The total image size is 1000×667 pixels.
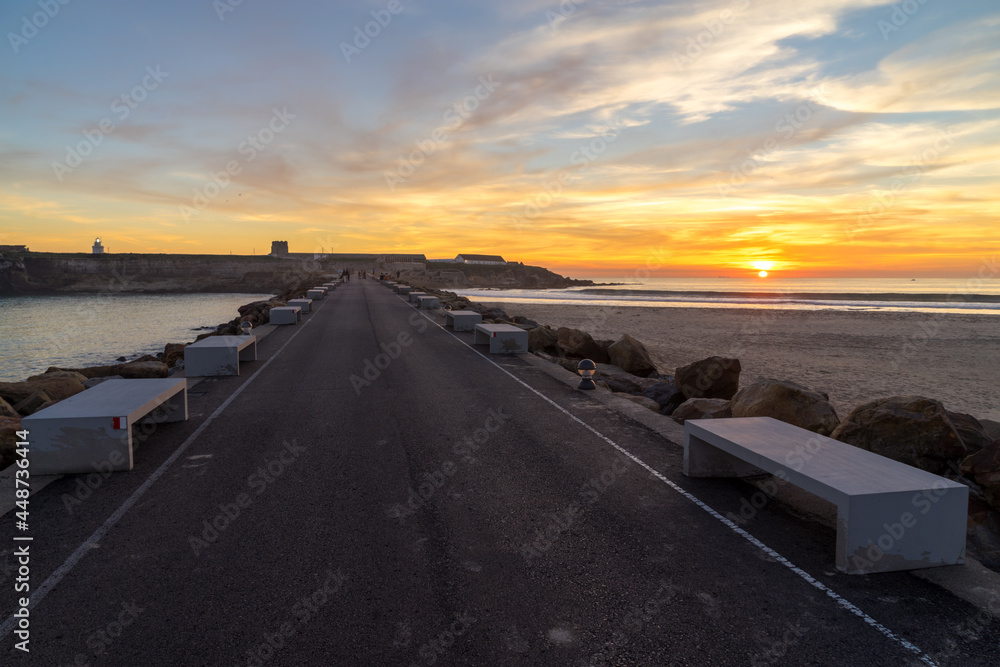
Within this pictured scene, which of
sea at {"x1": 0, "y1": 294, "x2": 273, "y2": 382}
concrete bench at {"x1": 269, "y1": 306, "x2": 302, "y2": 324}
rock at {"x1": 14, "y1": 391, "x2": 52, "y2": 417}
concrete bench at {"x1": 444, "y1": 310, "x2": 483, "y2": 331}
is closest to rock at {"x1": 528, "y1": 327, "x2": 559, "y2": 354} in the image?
concrete bench at {"x1": 444, "y1": 310, "x2": 483, "y2": 331}

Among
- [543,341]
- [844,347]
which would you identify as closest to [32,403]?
[543,341]

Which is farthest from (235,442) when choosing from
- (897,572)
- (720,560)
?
(897,572)

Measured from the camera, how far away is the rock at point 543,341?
19.1 m

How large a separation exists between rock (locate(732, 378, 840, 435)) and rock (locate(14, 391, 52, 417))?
1241cm

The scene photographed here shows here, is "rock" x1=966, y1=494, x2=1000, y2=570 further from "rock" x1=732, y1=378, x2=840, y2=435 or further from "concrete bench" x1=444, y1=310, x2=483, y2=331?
"concrete bench" x1=444, y1=310, x2=483, y2=331

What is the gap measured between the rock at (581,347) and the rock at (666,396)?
4.88 m

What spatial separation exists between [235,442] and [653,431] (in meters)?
6.34

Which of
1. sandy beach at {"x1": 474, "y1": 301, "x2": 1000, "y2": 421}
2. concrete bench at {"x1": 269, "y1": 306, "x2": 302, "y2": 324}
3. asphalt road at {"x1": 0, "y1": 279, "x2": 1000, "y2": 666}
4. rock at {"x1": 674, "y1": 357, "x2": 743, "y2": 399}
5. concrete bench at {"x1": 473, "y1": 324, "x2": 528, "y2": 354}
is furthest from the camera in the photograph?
concrete bench at {"x1": 269, "y1": 306, "x2": 302, "y2": 324}

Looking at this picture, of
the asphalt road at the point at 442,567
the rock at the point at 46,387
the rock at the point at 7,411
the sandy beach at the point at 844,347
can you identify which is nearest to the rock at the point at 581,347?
the sandy beach at the point at 844,347

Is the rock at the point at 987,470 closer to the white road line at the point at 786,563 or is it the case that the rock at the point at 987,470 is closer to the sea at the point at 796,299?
the white road line at the point at 786,563

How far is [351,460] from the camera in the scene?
7164 millimetres

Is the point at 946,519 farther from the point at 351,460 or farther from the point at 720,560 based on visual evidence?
the point at 351,460

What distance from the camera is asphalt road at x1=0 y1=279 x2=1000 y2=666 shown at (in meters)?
3.58

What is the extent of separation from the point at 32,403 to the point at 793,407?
1317 centimetres
